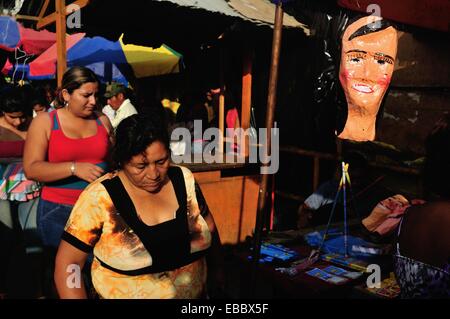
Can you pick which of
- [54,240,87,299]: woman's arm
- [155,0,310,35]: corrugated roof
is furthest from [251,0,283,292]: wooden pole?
[155,0,310,35]: corrugated roof

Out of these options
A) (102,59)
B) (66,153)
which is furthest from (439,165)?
(102,59)

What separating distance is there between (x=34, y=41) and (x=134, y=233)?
9291mm

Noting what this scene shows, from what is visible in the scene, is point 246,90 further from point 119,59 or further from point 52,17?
point 119,59

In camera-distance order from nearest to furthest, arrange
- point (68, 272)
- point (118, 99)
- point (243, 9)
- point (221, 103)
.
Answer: point (68, 272), point (243, 9), point (221, 103), point (118, 99)

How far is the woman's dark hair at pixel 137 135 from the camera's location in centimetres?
189

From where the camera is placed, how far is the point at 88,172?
2656mm

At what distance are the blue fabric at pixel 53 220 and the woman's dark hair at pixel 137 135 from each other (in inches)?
40.1

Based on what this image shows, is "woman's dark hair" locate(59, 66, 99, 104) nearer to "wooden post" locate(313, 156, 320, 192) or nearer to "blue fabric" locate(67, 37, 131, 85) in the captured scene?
"wooden post" locate(313, 156, 320, 192)

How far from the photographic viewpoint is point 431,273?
1852mm

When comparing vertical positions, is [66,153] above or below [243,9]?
below

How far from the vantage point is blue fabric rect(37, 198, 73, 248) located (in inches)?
109

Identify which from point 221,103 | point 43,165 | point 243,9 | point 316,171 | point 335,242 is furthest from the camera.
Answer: point 221,103

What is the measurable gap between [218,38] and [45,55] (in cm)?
554
